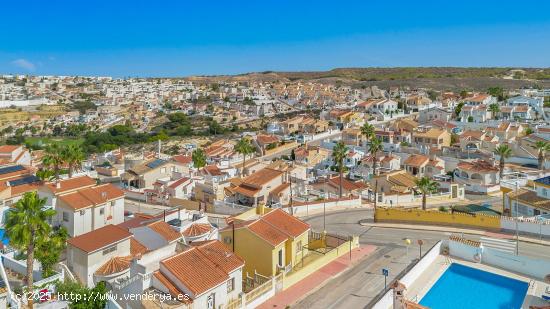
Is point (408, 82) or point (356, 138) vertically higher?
point (408, 82)

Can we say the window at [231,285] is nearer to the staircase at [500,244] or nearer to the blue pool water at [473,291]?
the blue pool water at [473,291]

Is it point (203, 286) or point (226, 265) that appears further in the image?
point (226, 265)

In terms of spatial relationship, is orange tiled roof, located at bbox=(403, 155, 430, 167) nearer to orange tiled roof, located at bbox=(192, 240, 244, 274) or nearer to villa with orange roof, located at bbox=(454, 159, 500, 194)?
villa with orange roof, located at bbox=(454, 159, 500, 194)

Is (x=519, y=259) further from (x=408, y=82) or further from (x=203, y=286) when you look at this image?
(x=408, y=82)

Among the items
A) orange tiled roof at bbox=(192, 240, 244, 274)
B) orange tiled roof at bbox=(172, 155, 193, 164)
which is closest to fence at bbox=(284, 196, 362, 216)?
orange tiled roof at bbox=(192, 240, 244, 274)

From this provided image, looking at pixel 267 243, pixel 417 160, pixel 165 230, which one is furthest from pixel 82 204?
pixel 417 160

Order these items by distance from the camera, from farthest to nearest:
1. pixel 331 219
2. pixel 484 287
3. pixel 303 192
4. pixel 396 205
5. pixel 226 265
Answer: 1. pixel 303 192
2. pixel 396 205
3. pixel 331 219
4. pixel 484 287
5. pixel 226 265

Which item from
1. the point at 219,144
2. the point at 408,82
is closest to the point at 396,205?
the point at 219,144
